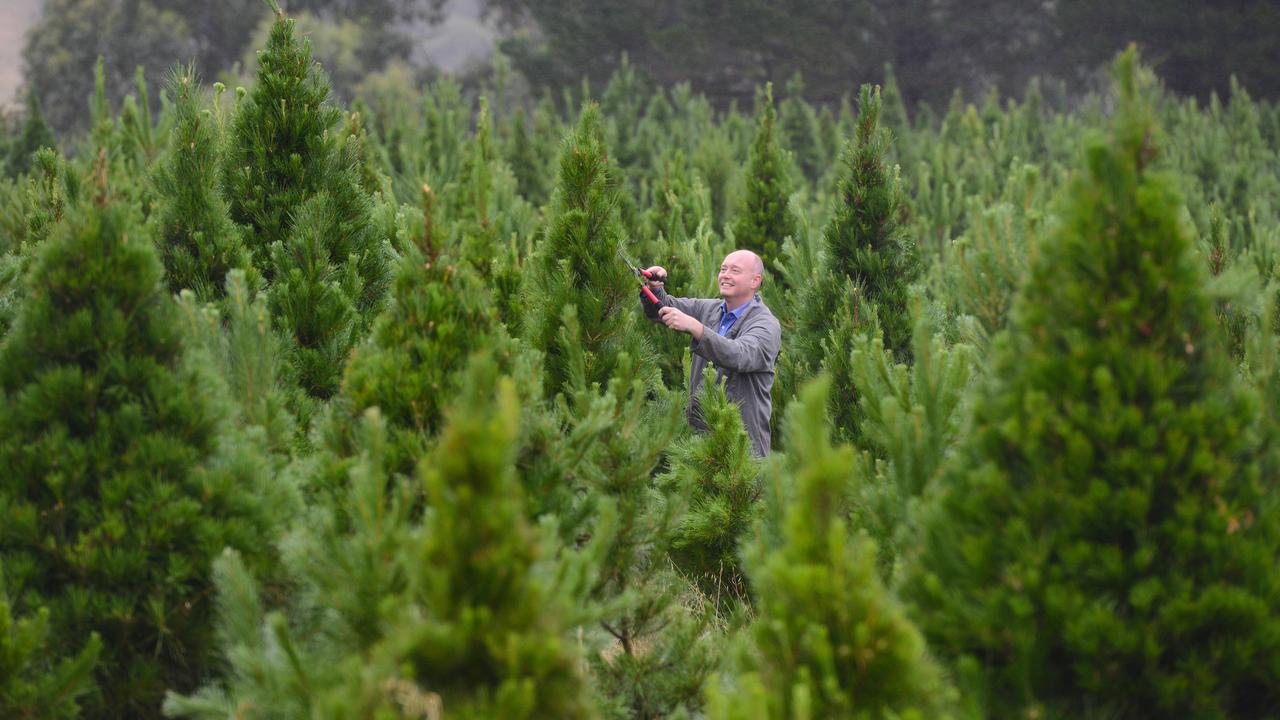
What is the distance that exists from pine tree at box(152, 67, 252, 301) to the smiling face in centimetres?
278

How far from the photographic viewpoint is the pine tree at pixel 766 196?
930 centimetres

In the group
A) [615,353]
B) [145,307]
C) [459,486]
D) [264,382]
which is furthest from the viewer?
[615,353]

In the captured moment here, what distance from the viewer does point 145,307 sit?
3.00 m

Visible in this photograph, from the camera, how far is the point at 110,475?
2.89 m

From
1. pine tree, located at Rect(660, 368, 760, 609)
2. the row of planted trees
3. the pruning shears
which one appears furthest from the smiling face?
the row of planted trees

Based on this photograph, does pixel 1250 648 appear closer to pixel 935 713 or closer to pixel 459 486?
pixel 935 713

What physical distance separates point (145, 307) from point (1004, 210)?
3.02 m

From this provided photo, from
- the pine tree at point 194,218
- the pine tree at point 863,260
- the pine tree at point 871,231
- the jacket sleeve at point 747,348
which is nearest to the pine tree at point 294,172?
the pine tree at point 194,218

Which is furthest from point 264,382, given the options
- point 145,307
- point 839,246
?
Answer: point 839,246

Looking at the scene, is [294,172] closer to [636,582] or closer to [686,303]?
[686,303]

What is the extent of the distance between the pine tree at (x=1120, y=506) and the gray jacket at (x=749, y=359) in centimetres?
333

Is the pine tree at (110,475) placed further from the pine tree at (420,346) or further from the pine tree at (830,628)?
the pine tree at (830,628)

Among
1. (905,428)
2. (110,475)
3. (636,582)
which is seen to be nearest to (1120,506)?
(905,428)

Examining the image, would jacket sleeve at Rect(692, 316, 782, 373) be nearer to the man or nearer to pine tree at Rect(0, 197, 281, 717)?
the man
